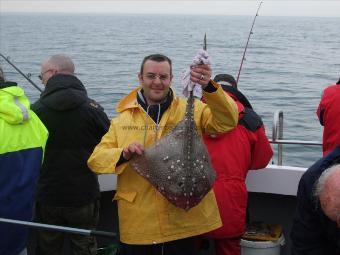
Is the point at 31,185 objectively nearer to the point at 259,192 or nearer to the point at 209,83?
the point at 209,83

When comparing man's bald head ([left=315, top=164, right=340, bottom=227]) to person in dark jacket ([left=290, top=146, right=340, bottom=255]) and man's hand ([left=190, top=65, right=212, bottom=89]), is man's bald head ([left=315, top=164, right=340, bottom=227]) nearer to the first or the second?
person in dark jacket ([left=290, top=146, right=340, bottom=255])

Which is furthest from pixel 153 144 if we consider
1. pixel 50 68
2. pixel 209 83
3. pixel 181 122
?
pixel 50 68

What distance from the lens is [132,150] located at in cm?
310

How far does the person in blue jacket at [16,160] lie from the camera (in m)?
2.99

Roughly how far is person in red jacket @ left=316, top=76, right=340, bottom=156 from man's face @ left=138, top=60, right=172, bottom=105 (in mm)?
1284

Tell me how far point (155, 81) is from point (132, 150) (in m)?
0.50

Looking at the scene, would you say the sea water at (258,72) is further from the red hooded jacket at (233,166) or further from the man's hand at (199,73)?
the man's hand at (199,73)

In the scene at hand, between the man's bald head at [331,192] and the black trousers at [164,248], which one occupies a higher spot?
the man's bald head at [331,192]

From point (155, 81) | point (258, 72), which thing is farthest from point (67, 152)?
point (258, 72)

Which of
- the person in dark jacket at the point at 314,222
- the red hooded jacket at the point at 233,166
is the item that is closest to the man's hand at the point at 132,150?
the red hooded jacket at the point at 233,166

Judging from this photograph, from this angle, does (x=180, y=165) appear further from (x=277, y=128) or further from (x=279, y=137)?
(x=279, y=137)

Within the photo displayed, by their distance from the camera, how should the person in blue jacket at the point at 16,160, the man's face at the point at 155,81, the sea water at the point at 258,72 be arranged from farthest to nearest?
1. the sea water at the point at 258,72
2. the man's face at the point at 155,81
3. the person in blue jacket at the point at 16,160

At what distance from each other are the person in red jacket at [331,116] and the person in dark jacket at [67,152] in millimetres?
1653

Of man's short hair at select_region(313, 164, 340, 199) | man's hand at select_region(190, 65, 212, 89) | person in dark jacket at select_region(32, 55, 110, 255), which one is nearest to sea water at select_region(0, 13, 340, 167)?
person in dark jacket at select_region(32, 55, 110, 255)
